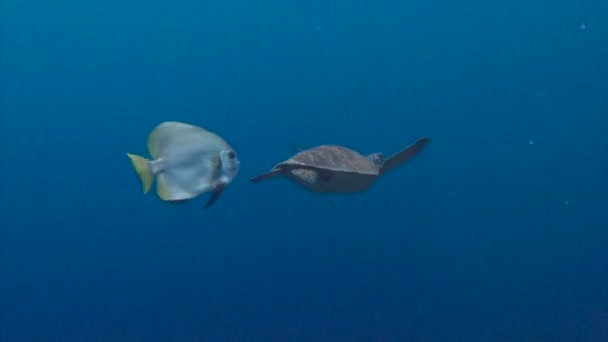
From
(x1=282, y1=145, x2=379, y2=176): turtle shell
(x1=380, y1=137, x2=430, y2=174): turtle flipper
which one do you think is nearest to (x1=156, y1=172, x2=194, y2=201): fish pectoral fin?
(x1=282, y1=145, x2=379, y2=176): turtle shell

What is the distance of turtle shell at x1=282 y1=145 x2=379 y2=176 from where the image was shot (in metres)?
3.24

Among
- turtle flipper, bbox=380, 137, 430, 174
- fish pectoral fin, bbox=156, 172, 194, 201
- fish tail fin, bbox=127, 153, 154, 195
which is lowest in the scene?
turtle flipper, bbox=380, 137, 430, 174

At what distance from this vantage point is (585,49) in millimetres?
7098

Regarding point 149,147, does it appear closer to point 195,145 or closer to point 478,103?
point 195,145

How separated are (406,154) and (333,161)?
33.2 inches

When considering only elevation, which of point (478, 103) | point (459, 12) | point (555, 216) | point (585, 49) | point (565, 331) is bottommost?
point (565, 331)

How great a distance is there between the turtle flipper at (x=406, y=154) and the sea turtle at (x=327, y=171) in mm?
402

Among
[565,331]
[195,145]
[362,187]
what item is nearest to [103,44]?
[362,187]

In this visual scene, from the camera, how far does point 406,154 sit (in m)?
4.04

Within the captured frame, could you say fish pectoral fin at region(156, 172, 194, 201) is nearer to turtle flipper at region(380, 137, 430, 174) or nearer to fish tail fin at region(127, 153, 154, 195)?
fish tail fin at region(127, 153, 154, 195)

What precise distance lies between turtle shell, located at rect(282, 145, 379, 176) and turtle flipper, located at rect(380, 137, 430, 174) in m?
0.42

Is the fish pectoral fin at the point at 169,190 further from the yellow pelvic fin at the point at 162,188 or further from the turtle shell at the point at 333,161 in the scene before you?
the turtle shell at the point at 333,161

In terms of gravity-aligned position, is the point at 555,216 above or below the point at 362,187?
below

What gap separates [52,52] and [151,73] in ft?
3.44
